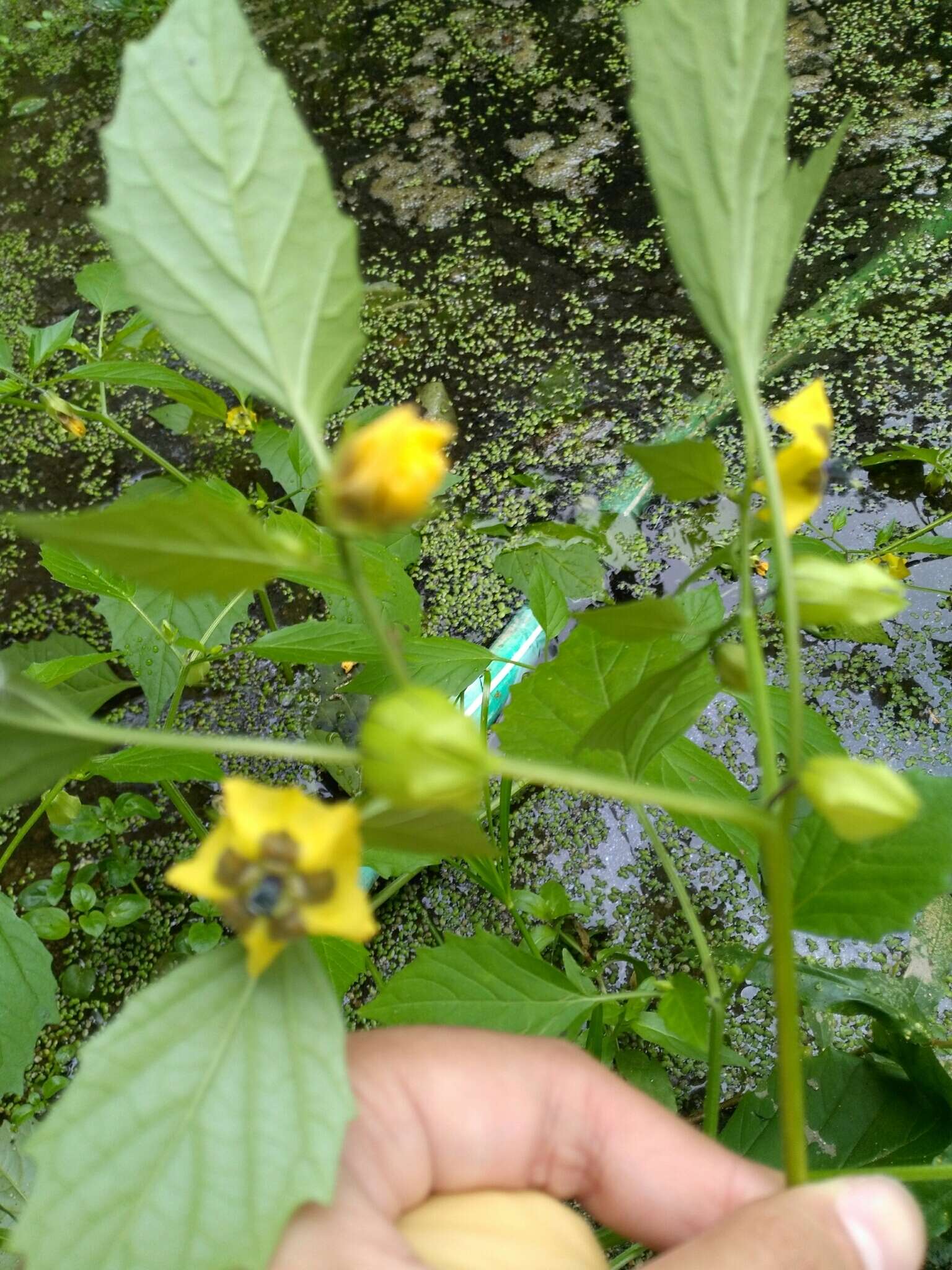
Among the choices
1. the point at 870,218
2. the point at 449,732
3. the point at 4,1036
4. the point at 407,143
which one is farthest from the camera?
the point at 407,143

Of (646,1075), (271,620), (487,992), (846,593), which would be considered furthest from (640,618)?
(271,620)

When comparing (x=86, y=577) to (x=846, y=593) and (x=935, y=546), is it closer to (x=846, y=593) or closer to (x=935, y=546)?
(x=846, y=593)

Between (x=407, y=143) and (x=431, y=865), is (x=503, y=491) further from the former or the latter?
(x=407, y=143)

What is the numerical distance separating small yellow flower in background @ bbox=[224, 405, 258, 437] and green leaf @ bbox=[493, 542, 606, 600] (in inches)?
18.4

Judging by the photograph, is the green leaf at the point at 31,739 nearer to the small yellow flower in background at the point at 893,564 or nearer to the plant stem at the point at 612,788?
the plant stem at the point at 612,788

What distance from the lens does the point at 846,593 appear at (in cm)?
33

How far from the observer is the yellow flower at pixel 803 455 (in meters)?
0.36

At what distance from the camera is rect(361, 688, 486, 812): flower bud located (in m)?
0.29

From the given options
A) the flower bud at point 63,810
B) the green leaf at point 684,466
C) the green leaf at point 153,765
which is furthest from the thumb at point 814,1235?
the flower bud at point 63,810

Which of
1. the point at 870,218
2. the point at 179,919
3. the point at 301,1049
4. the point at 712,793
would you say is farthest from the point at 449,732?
the point at 870,218

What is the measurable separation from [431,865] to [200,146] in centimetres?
82

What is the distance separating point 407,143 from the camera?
66.0 inches

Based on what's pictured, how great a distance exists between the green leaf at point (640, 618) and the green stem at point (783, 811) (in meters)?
0.04

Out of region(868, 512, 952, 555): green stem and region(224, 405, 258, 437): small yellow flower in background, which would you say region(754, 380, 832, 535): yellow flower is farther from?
region(224, 405, 258, 437): small yellow flower in background
